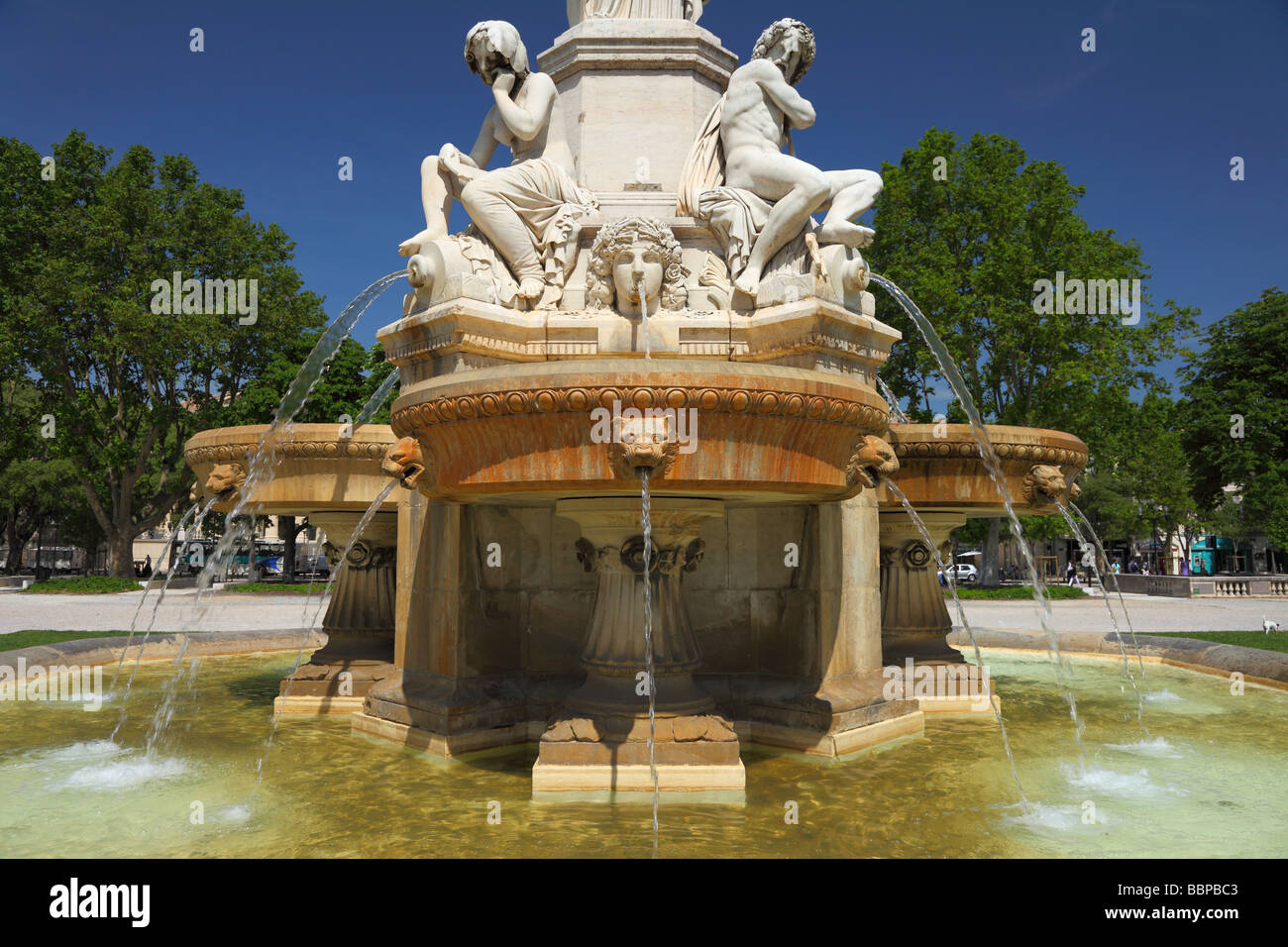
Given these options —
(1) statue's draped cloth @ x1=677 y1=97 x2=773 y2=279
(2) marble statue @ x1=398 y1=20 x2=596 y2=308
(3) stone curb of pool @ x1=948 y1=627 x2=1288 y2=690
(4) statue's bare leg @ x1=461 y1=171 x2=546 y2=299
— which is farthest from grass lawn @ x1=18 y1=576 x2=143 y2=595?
(1) statue's draped cloth @ x1=677 y1=97 x2=773 y2=279

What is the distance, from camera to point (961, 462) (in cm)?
697

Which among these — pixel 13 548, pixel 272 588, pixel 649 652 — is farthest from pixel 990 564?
pixel 13 548

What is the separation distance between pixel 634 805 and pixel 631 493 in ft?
5.49

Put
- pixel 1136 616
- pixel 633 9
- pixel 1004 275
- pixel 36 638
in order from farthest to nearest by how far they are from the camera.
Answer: pixel 1004 275 → pixel 1136 616 → pixel 36 638 → pixel 633 9

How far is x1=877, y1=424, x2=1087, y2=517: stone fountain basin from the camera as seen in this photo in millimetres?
6938

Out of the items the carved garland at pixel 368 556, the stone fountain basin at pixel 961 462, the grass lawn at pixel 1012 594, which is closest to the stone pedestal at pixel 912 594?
the stone fountain basin at pixel 961 462

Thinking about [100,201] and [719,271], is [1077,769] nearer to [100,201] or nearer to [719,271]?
[719,271]

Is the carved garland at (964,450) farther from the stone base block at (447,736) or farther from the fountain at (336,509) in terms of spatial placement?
the fountain at (336,509)

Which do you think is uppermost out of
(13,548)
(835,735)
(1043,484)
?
(1043,484)

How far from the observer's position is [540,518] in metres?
6.77

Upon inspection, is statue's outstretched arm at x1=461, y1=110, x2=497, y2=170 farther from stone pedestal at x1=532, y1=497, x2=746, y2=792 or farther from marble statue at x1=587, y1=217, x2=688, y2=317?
stone pedestal at x1=532, y1=497, x2=746, y2=792

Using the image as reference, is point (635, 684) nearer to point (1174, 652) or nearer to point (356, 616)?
point (356, 616)

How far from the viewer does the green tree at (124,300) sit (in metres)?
31.7
